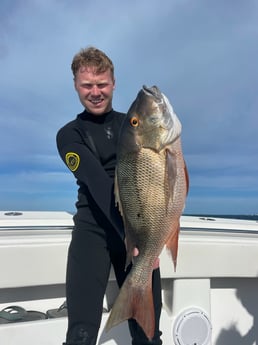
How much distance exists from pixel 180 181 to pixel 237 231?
1.92 metres

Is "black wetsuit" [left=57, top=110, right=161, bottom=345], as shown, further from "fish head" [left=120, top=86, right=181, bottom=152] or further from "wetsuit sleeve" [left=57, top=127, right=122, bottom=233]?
"fish head" [left=120, top=86, right=181, bottom=152]

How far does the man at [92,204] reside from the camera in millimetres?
2422

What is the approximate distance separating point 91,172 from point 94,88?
1.87 feet

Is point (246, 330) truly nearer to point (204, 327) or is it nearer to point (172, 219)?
point (204, 327)

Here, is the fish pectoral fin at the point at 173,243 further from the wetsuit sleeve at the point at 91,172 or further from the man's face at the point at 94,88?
the man's face at the point at 94,88

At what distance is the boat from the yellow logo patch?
0.77 metres

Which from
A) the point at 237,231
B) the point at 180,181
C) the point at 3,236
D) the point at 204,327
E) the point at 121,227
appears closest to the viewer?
the point at 180,181

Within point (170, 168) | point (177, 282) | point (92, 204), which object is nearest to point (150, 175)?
point (170, 168)

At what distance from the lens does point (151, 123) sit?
2.00m

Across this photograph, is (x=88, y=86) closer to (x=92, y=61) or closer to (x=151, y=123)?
(x=92, y=61)

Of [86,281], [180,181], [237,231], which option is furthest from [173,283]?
[180,181]

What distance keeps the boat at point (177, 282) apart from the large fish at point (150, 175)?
3.35ft

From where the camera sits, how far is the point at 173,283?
3.40 metres

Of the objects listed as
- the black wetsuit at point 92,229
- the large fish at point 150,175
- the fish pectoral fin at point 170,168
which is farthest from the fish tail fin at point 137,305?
the fish pectoral fin at point 170,168
